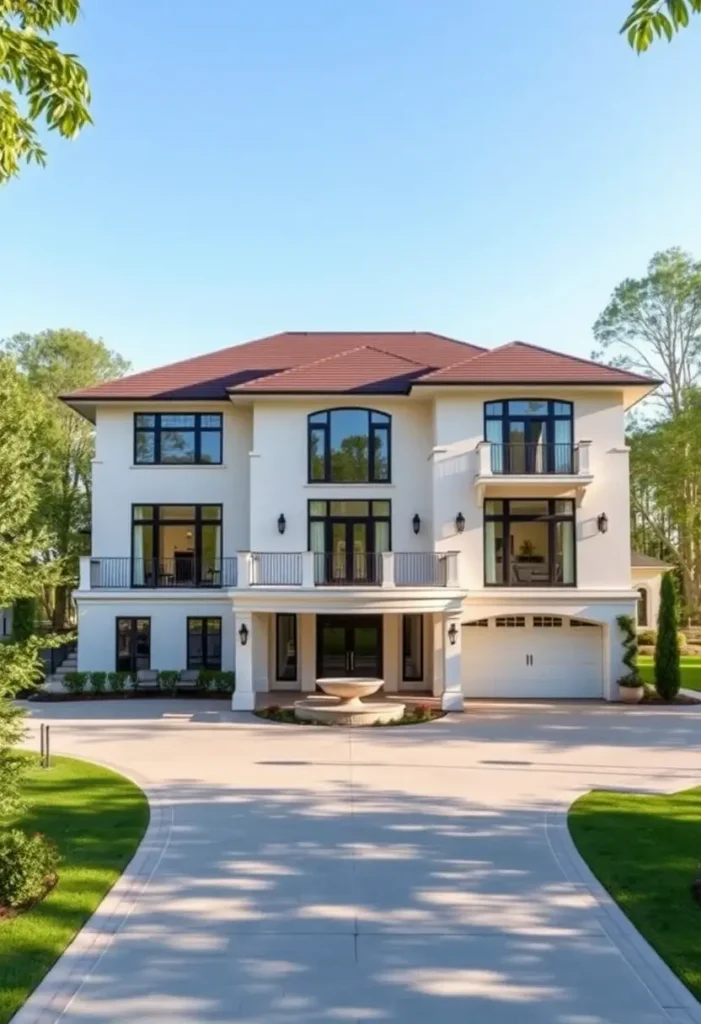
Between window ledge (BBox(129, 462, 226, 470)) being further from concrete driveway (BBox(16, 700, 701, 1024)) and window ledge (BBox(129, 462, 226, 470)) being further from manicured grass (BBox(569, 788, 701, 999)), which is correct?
manicured grass (BBox(569, 788, 701, 999))

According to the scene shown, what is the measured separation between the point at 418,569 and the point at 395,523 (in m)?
1.54

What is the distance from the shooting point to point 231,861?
8.34 m

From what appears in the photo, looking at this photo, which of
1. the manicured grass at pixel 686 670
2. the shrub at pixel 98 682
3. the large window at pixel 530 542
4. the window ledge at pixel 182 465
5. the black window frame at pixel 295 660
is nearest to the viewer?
the large window at pixel 530 542

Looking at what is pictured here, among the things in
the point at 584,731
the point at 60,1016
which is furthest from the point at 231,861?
the point at 584,731

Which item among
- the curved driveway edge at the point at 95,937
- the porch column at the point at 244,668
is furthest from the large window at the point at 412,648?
the curved driveway edge at the point at 95,937

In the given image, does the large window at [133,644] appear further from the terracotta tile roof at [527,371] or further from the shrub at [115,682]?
the terracotta tile roof at [527,371]

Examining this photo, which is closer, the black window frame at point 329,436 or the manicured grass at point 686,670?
the black window frame at point 329,436

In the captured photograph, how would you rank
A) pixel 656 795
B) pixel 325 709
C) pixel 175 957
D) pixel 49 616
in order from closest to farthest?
pixel 175 957, pixel 656 795, pixel 325 709, pixel 49 616

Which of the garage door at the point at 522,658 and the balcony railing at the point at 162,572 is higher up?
the balcony railing at the point at 162,572

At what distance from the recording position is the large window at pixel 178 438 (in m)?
22.6

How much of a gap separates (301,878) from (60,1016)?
9.69 ft

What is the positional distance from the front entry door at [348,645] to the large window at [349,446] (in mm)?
3986

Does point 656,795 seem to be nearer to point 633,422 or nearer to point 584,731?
point 584,731

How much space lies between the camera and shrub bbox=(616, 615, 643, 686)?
19.7 meters
